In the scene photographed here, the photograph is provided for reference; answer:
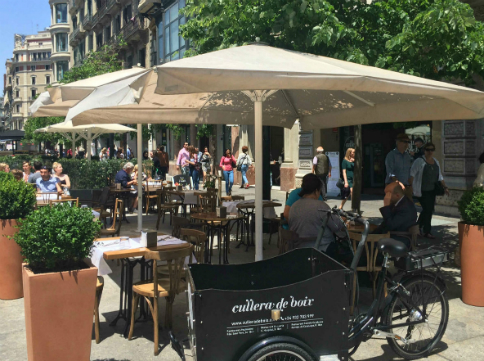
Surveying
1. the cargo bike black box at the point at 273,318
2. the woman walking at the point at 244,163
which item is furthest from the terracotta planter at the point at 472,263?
the woman walking at the point at 244,163

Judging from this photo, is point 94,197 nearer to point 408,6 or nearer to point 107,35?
point 408,6

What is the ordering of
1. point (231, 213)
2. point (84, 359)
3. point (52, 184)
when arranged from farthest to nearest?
point (52, 184)
point (231, 213)
point (84, 359)

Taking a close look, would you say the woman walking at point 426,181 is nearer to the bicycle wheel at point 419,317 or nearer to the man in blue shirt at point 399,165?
the man in blue shirt at point 399,165

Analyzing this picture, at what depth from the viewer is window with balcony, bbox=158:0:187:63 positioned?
2622cm

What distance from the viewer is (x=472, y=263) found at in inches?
210

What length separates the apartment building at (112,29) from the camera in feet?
113

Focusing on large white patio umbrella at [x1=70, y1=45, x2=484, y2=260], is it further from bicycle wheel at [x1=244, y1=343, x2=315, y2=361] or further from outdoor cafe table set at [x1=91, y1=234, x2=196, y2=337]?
bicycle wheel at [x1=244, y1=343, x2=315, y2=361]

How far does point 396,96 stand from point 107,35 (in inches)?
1649

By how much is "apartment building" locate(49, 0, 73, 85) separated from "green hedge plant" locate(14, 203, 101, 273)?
70099mm

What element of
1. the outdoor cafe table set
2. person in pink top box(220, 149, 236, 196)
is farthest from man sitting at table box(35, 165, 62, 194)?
person in pink top box(220, 149, 236, 196)

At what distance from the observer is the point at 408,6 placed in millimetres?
7785

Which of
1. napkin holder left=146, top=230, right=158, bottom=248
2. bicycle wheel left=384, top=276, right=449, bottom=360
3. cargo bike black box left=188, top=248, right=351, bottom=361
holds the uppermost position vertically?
napkin holder left=146, top=230, right=158, bottom=248

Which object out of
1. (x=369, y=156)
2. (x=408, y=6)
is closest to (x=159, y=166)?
(x=369, y=156)

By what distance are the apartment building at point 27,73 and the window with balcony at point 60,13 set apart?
38.6 metres
